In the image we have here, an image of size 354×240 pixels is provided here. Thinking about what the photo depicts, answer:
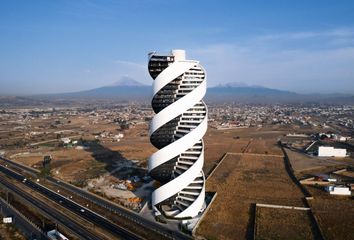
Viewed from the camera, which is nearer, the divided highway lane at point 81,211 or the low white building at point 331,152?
the divided highway lane at point 81,211

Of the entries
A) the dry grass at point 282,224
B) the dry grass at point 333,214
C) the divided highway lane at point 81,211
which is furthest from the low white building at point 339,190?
the divided highway lane at point 81,211

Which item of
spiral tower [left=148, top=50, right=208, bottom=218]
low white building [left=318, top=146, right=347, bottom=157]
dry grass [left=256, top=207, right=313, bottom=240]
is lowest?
low white building [left=318, top=146, right=347, bottom=157]

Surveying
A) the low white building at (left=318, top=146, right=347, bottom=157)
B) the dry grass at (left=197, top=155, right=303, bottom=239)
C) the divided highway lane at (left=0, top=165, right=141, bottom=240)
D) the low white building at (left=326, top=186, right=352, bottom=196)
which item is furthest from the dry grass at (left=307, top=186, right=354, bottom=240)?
the low white building at (left=318, top=146, right=347, bottom=157)

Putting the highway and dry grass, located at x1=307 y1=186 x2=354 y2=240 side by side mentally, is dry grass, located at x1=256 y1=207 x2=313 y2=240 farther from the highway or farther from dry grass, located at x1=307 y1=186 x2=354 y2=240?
the highway

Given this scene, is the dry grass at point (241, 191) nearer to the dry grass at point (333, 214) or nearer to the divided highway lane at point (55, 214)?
the dry grass at point (333, 214)

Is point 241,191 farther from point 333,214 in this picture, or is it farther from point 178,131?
point 178,131

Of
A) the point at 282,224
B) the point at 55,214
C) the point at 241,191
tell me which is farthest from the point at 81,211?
the point at 282,224
